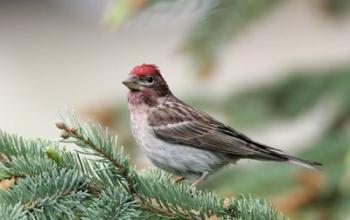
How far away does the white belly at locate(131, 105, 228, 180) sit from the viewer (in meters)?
4.68

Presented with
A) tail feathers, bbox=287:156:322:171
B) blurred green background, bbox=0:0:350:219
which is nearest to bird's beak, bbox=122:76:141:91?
blurred green background, bbox=0:0:350:219

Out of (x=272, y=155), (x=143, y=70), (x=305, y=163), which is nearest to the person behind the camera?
(x=305, y=163)

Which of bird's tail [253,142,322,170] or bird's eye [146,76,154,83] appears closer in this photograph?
bird's tail [253,142,322,170]

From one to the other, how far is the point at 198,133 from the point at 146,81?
0.36 metres

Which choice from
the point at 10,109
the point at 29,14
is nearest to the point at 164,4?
the point at 10,109

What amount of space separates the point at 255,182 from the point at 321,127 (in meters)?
0.87

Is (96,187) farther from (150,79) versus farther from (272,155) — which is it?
(150,79)

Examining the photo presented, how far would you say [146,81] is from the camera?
4.93 meters

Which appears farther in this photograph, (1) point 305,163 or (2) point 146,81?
(2) point 146,81

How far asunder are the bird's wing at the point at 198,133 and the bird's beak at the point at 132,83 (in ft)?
0.50

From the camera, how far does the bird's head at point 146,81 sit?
4.85 metres

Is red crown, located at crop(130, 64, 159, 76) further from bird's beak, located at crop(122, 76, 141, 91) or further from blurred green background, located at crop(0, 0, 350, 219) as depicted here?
blurred green background, located at crop(0, 0, 350, 219)

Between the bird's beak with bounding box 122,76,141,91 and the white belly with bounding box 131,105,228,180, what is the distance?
0.14 m

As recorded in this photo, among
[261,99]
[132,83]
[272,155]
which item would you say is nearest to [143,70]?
[132,83]
